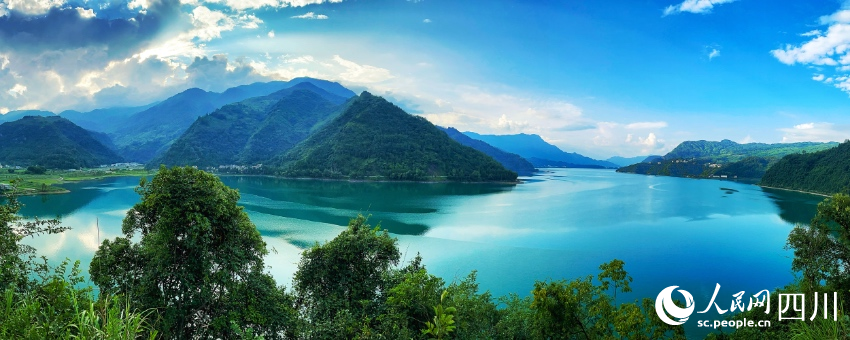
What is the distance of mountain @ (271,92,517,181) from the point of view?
105m

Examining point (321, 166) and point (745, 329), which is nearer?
point (745, 329)

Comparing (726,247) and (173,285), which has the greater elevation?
(173,285)

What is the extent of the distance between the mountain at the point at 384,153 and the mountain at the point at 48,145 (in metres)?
55.6

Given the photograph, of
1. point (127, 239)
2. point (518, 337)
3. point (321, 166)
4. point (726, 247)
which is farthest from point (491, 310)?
point (321, 166)

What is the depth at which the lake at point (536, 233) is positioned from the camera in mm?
24281

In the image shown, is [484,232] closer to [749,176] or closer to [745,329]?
[745,329]

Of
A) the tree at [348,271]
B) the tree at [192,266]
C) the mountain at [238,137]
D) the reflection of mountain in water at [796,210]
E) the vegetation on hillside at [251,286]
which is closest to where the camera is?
the vegetation on hillside at [251,286]

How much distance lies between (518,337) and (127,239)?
11.0 meters

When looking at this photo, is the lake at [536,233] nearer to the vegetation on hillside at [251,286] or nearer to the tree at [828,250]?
the vegetation on hillside at [251,286]

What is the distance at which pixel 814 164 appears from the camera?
92.8 metres

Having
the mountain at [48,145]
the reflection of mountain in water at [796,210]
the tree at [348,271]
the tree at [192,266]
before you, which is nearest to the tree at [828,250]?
the tree at [348,271]

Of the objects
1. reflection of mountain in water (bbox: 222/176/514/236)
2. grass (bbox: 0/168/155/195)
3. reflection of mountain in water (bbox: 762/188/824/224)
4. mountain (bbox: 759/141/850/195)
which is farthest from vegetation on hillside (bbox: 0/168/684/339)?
mountain (bbox: 759/141/850/195)

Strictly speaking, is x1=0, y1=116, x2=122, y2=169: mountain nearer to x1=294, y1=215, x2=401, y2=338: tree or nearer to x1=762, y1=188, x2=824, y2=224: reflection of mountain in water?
x1=294, y1=215, x2=401, y2=338: tree

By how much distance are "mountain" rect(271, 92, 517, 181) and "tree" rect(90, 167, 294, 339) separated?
88151 mm
